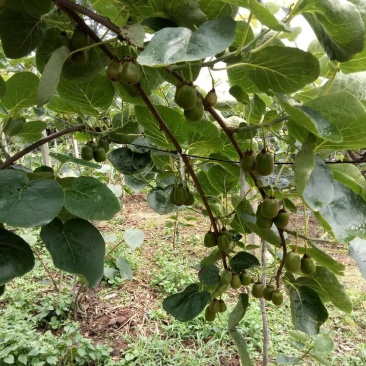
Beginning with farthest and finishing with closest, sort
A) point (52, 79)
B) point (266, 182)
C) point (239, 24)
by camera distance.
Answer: point (266, 182)
point (239, 24)
point (52, 79)

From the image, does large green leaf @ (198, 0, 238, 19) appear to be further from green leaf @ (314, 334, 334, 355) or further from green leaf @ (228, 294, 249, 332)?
green leaf @ (314, 334, 334, 355)

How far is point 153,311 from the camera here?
3.25 metres

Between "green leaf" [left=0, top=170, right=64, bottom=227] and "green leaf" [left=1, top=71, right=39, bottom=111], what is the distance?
1.00ft

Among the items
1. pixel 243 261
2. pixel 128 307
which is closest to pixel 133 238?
pixel 128 307

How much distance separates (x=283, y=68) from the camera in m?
0.60

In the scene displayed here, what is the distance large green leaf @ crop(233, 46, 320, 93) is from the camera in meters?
0.57

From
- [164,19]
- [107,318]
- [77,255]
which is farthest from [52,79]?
[107,318]

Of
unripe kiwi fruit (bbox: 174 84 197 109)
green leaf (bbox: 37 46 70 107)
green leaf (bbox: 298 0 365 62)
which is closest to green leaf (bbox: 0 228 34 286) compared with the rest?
green leaf (bbox: 37 46 70 107)

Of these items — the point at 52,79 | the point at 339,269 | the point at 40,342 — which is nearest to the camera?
the point at 52,79

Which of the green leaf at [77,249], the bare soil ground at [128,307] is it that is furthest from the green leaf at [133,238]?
the green leaf at [77,249]

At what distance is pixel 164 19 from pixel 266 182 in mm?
498

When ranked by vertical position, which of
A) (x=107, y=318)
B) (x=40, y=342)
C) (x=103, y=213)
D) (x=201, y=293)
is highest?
(x=103, y=213)

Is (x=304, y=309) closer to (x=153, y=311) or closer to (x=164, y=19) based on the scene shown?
(x=164, y=19)

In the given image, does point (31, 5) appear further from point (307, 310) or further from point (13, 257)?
point (307, 310)
